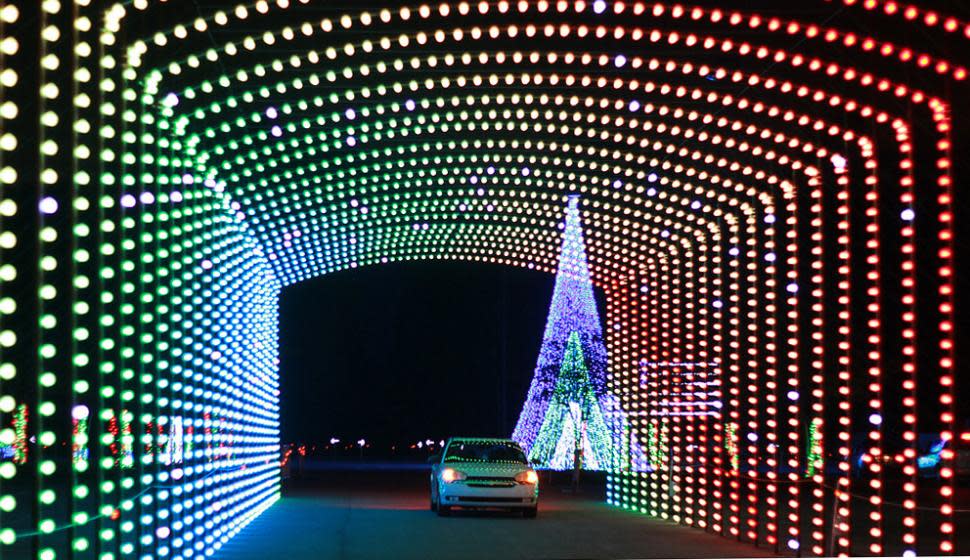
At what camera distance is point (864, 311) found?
2956 cm

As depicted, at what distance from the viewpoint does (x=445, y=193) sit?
17.3 m

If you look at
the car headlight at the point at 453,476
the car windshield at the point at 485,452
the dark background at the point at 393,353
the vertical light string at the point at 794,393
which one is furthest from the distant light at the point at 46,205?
the dark background at the point at 393,353

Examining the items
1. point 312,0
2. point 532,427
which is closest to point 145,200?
point 312,0

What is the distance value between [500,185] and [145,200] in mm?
8277

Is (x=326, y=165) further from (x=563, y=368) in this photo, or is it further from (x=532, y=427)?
(x=532, y=427)

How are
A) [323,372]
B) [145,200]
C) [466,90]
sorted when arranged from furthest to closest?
[323,372] < [466,90] < [145,200]

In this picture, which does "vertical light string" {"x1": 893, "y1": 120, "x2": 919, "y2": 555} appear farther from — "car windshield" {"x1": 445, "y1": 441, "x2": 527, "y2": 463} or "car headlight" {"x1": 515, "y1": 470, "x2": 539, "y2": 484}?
"car windshield" {"x1": 445, "y1": 441, "x2": 527, "y2": 463}

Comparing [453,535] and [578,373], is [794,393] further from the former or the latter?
[578,373]

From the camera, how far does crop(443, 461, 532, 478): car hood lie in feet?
64.2

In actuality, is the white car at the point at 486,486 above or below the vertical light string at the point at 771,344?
below

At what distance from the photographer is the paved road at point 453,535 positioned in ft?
44.2

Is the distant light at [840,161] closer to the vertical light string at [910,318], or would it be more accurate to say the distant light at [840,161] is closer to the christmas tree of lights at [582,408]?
the vertical light string at [910,318]

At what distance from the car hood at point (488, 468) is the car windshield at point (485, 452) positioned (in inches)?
10.6

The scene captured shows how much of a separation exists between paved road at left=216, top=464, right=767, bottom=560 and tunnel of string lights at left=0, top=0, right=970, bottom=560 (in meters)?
0.58
